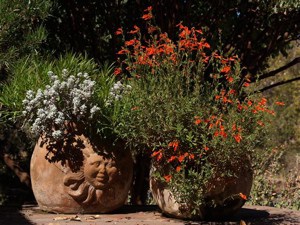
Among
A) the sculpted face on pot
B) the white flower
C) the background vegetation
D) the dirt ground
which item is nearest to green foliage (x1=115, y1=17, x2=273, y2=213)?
the dirt ground

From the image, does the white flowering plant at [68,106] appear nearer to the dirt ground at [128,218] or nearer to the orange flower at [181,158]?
the dirt ground at [128,218]

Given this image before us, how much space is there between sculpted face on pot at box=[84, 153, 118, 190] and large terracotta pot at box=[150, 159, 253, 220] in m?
0.47

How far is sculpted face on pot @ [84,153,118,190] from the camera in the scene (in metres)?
6.17

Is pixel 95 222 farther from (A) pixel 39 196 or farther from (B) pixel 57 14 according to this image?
(B) pixel 57 14

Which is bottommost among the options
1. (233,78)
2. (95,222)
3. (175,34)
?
(95,222)

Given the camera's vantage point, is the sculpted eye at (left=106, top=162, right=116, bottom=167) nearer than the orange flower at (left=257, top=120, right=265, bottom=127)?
No

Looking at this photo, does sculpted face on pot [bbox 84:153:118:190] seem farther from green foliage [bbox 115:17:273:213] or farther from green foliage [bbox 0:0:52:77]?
green foliage [bbox 0:0:52:77]

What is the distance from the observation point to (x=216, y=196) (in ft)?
19.0

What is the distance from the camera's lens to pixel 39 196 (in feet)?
21.0

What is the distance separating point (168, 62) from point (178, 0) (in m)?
2.45

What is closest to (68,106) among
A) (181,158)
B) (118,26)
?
(181,158)

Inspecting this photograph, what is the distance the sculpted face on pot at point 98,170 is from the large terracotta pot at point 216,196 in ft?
1.54

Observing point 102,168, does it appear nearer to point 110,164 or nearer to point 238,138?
point 110,164

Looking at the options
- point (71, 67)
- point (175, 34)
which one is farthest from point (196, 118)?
point (175, 34)
